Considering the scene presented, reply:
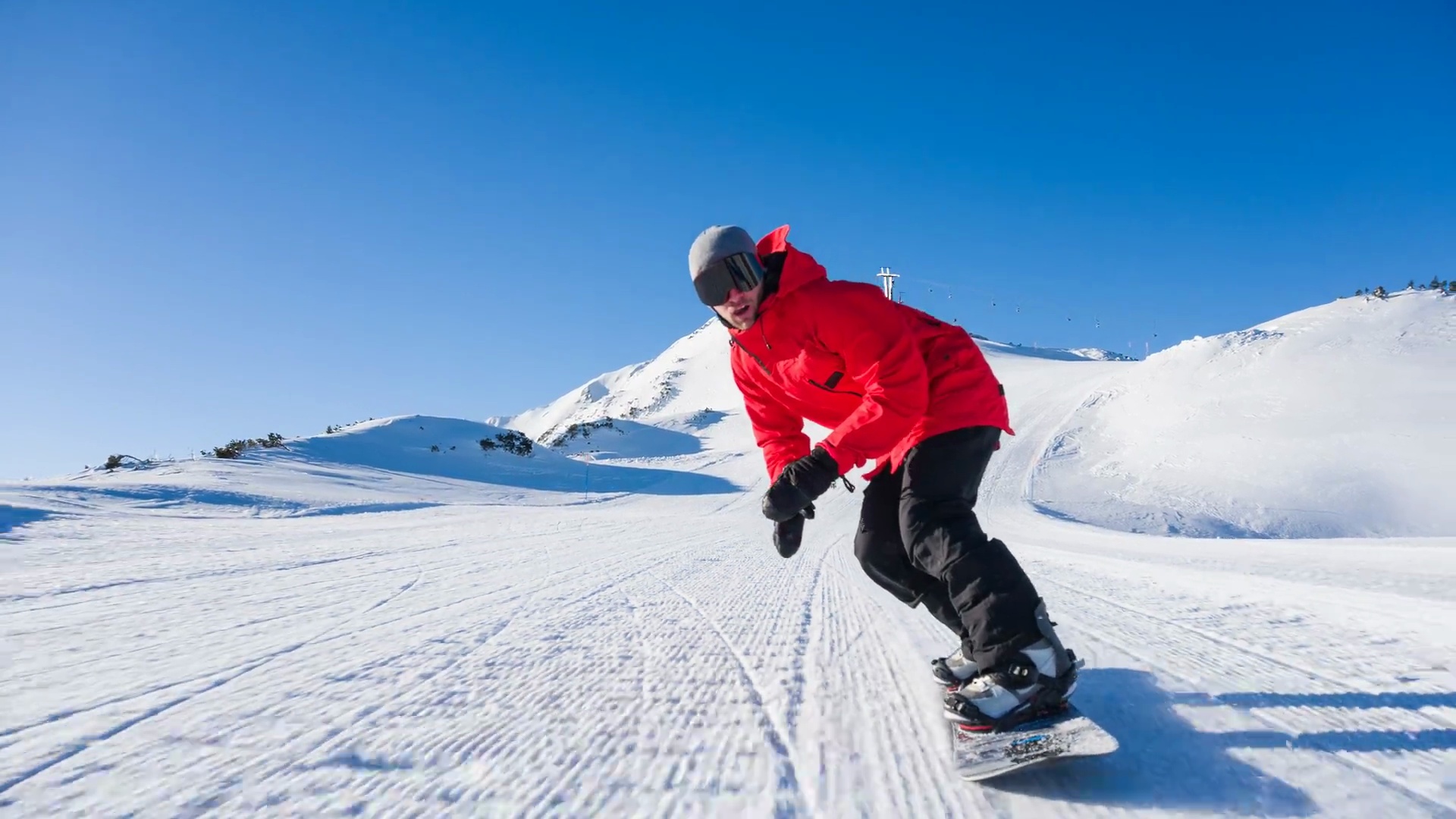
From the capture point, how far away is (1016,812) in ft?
4.58

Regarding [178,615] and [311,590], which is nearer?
[178,615]

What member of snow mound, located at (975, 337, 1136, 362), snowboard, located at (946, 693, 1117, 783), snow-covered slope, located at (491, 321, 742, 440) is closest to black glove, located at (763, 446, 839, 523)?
snowboard, located at (946, 693, 1117, 783)

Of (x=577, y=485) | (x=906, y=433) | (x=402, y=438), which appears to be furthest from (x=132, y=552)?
(x=402, y=438)

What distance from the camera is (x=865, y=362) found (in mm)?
2195

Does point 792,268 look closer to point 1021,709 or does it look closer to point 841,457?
point 841,457

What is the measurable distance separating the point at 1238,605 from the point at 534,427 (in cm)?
14332

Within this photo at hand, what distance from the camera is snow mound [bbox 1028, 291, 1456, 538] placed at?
13.7m

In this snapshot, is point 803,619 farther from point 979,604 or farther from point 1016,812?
point 1016,812

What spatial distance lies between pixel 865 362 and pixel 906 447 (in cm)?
30

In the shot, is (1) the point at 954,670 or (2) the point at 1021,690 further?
(1) the point at 954,670

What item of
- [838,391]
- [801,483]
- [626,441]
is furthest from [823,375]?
[626,441]

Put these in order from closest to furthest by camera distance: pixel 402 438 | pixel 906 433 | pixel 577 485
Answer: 1. pixel 906 433
2. pixel 577 485
3. pixel 402 438

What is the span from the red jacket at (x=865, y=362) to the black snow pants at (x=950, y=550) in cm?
9

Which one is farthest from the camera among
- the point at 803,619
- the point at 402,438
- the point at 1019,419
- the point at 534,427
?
the point at 534,427
